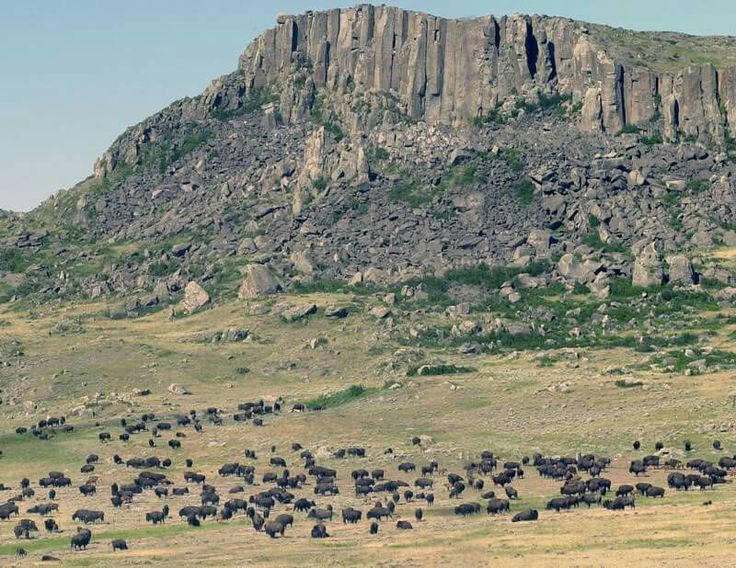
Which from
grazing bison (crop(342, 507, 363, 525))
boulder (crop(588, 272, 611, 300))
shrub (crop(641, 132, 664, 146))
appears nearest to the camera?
grazing bison (crop(342, 507, 363, 525))

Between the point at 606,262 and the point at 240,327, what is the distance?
Answer: 45369 millimetres

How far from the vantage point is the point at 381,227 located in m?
189

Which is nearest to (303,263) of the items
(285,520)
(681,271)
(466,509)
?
(681,271)

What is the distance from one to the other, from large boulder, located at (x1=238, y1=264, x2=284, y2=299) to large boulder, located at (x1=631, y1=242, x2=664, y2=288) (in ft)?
145

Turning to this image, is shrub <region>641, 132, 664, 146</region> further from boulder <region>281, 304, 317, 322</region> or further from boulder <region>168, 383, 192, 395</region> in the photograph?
boulder <region>168, 383, 192, 395</region>

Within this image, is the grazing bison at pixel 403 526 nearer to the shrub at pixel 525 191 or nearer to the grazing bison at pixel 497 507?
the grazing bison at pixel 497 507

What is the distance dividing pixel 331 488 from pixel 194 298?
276 feet

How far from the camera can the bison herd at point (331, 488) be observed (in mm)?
88875

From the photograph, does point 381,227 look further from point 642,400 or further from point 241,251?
point 642,400

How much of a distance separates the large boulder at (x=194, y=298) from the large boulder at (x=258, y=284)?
4.78m

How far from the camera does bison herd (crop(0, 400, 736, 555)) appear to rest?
8888cm

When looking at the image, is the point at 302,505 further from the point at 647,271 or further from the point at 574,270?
the point at 574,270

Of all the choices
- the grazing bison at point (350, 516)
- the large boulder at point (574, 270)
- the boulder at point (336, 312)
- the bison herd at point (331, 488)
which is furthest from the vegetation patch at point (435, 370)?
the grazing bison at point (350, 516)

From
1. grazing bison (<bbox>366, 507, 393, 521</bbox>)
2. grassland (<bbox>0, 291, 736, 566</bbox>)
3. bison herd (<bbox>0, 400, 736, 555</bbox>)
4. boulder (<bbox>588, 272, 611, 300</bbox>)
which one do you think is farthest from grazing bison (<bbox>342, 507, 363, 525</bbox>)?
boulder (<bbox>588, 272, 611, 300</bbox>)
